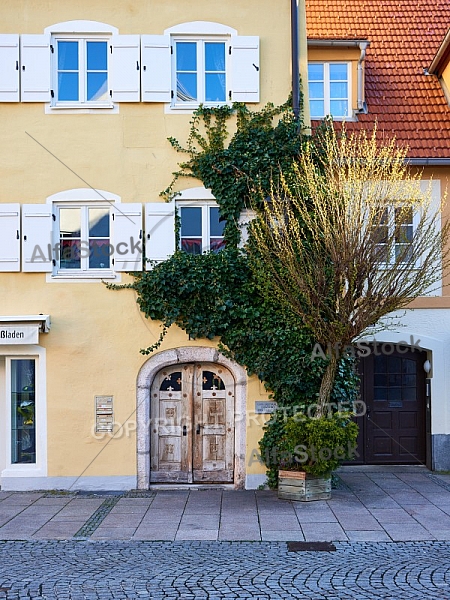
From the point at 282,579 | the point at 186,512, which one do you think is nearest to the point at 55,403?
the point at 186,512

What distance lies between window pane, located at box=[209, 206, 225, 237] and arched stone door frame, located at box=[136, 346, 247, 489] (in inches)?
74.5

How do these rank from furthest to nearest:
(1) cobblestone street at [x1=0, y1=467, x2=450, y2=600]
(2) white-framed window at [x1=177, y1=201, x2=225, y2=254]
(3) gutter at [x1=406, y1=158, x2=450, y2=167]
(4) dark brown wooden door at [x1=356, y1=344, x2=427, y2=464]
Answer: (4) dark brown wooden door at [x1=356, y1=344, x2=427, y2=464] < (3) gutter at [x1=406, y1=158, x2=450, y2=167] < (2) white-framed window at [x1=177, y1=201, x2=225, y2=254] < (1) cobblestone street at [x1=0, y1=467, x2=450, y2=600]

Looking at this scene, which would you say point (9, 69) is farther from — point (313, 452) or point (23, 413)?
point (313, 452)

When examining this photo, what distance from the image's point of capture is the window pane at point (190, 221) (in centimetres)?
1326

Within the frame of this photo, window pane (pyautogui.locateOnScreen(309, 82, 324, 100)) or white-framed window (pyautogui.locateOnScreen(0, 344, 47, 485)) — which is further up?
window pane (pyautogui.locateOnScreen(309, 82, 324, 100))

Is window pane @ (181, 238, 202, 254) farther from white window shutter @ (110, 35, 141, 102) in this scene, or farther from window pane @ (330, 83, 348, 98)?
window pane @ (330, 83, 348, 98)

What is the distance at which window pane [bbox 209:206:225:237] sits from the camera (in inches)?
520

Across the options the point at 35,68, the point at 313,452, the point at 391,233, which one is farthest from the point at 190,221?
the point at 313,452

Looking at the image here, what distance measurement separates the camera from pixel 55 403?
13.0 m

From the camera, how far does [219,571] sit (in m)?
8.41

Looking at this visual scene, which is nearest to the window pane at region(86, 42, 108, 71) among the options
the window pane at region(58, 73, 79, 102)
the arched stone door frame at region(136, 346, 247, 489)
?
the window pane at region(58, 73, 79, 102)

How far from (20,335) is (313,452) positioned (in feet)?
15.9

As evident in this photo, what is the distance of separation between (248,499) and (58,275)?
15.3 feet

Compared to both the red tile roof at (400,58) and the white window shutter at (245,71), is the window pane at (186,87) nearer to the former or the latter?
the white window shutter at (245,71)
